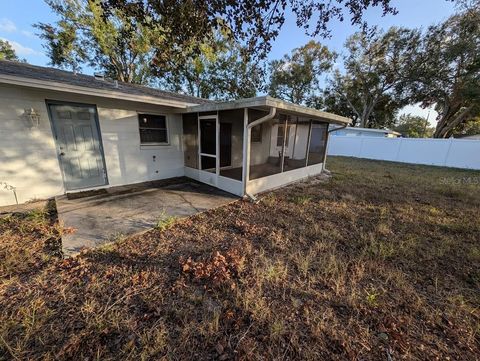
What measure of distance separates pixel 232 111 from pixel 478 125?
159ft

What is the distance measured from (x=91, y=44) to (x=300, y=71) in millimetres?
19385

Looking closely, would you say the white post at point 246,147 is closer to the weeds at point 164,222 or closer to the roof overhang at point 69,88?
the weeds at point 164,222

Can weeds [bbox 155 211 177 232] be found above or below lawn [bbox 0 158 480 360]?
above

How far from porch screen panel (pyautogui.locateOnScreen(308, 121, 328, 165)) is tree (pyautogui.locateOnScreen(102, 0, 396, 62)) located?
384cm

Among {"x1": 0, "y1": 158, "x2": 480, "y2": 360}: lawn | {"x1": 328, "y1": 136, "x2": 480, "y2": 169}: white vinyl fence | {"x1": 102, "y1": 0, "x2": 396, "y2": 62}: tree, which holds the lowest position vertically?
{"x1": 0, "y1": 158, "x2": 480, "y2": 360}: lawn

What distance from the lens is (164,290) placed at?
2.19 metres

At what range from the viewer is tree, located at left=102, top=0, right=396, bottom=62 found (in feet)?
10.7

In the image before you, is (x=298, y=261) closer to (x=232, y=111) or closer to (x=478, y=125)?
(x=232, y=111)

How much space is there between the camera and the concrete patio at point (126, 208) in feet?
10.4

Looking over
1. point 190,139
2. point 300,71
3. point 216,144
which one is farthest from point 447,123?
point 190,139

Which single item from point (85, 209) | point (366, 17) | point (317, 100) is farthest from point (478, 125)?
point (85, 209)

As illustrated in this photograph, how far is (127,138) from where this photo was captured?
17.9 feet

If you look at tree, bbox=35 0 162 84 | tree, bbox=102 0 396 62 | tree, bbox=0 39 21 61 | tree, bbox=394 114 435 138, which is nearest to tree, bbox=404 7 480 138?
tree, bbox=102 0 396 62

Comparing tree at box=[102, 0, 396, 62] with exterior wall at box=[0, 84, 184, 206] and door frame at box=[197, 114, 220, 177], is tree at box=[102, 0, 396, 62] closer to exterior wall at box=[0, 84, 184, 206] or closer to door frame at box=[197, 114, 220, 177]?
door frame at box=[197, 114, 220, 177]
